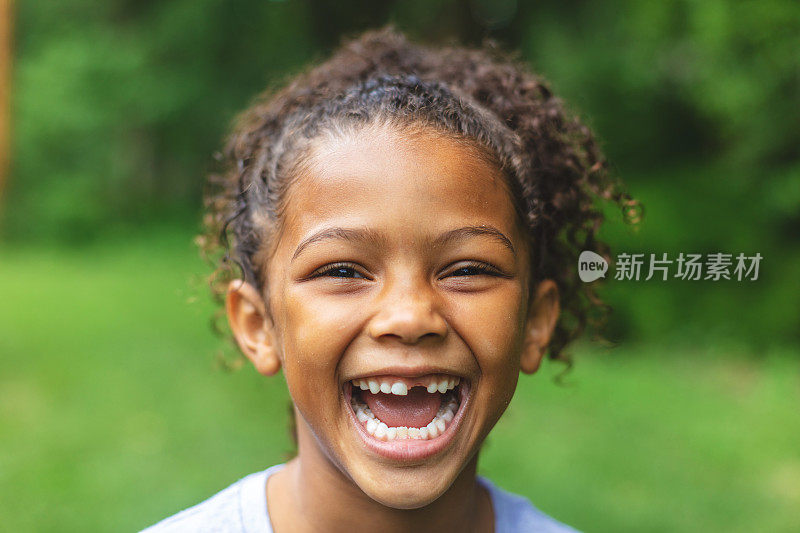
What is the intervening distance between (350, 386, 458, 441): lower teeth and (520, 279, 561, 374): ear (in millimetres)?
314

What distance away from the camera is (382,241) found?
1.72m

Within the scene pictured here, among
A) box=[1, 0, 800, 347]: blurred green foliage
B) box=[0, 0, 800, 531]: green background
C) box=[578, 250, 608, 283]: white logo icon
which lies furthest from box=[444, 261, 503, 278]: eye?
box=[1, 0, 800, 347]: blurred green foliage

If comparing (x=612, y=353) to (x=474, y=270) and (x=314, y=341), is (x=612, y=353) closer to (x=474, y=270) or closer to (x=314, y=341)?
(x=474, y=270)

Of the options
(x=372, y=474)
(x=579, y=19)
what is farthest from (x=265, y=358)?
(x=579, y=19)

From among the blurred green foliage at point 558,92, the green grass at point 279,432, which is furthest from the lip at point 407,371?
the green grass at point 279,432

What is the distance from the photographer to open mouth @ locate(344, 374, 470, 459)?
173 cm

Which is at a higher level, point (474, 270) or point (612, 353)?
point (612, 353)

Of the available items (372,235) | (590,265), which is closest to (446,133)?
(372,235)

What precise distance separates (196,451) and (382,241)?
3.27m

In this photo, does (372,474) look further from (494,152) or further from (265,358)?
(494,152)

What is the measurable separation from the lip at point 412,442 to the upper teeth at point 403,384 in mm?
33

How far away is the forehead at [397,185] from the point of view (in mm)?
1729

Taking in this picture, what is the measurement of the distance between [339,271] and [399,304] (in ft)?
0.55

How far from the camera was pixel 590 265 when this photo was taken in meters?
2.47
